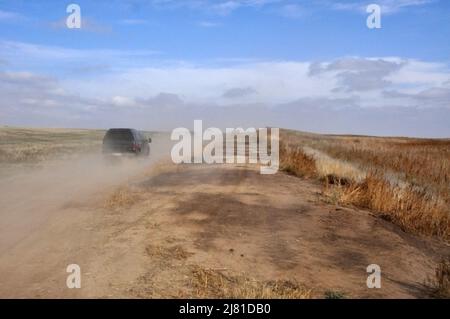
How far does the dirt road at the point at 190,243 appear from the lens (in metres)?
7.18

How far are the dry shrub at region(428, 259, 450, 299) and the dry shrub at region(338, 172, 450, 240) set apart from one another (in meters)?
3.77

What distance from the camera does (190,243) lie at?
920cm

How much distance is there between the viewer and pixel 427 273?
8195mm

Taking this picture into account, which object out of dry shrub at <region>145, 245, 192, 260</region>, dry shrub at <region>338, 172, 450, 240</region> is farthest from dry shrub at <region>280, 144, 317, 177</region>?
dry shrub at <region>145, 245, 192, 260</region>

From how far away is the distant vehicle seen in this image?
25.5m

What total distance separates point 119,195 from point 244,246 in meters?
5.53

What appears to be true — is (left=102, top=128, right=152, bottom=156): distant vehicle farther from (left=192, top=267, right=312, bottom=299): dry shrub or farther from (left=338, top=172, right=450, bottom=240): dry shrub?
(left=192, top=267, right=312, bottom=299): dry shrub

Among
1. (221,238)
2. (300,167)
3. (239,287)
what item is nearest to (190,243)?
(221,238)

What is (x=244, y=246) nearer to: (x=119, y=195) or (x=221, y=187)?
(x=119, y=195)

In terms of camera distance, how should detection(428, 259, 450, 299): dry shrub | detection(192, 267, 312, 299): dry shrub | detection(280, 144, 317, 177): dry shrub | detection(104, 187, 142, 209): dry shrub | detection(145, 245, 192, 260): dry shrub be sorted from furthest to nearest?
detection(280, 144, 317, 177): dry shrub < detection(104, 187, 142, 209): dry shrub < detection(145, 245, 192, 260): dry shrub < detection(428, 259, 450, 299): dry shrub < detection(192, 267, 312, 299): dry shrub

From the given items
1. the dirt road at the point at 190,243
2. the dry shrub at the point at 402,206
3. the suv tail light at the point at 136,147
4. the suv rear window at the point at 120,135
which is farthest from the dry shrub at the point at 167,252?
the suv rear window at the point at 120,135

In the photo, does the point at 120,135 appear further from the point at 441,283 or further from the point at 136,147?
the point at 441,283

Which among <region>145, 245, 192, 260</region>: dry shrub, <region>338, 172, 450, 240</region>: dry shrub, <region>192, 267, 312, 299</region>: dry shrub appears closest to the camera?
<region>192, 267, 312, 299</region>: dry shrub
